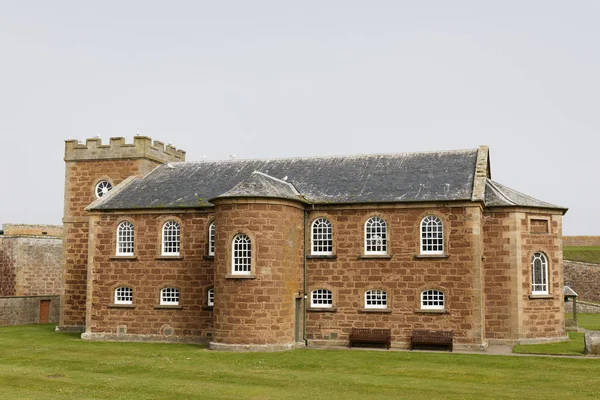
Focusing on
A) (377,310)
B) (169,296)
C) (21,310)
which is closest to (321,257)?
(377,310)

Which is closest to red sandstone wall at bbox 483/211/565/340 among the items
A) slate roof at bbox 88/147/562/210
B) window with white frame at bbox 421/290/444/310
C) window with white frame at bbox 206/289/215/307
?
slate roof at bbox 88/147/562/210

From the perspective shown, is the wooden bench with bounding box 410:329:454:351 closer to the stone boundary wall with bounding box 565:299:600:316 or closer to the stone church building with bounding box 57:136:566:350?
the stone church building with bounding box 57:136:566:350

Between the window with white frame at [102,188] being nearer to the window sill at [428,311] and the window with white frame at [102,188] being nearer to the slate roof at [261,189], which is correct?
the slate roof at [261,189]

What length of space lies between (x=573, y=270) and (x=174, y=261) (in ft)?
137

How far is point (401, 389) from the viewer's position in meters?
20.2

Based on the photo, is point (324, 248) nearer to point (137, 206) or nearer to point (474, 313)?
point (474, 313)

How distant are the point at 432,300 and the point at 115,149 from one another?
20016 millimetres

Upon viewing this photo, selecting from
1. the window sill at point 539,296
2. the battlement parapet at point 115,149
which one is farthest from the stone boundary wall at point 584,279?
the battlement parapet at point 115,149

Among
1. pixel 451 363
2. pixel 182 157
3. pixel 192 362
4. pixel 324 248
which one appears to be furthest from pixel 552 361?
pixel 182 157

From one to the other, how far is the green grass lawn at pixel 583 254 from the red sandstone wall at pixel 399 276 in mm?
40276

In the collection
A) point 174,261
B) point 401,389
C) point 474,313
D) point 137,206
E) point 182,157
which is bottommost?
point 401,389

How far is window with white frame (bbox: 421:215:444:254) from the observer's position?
101ft

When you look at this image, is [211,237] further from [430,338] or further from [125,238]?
[430,338]

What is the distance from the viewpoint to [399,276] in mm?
31078
